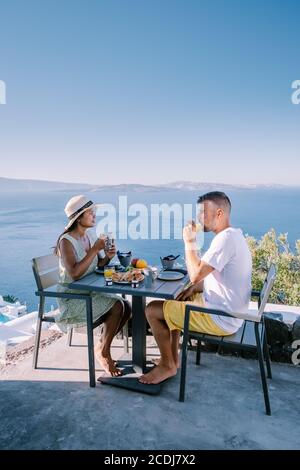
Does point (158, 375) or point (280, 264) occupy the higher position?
point (158, 375)

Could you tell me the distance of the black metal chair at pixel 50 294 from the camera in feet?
7.65

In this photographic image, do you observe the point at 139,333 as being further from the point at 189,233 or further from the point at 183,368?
the point at 189,233

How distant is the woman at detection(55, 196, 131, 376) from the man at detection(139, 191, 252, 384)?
1.18 feet

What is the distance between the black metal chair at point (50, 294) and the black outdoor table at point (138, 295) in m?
0.09

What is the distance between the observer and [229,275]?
2.11 meters

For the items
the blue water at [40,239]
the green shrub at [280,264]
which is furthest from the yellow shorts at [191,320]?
the blue water at [40,239]

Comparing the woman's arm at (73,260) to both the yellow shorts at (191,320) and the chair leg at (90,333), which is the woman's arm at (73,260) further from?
the yellow shorts at (191,320)

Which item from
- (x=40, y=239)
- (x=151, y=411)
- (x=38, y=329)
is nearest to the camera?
(x=151, y=411)

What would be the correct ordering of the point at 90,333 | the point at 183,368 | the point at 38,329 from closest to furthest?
the point at 183,368 < the point at 90,333 < the point at 38,329

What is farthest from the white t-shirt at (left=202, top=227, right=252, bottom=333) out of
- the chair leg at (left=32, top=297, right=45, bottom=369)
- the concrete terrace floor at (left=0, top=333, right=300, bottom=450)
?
the chair leg at (left=32, top=297, right=45, bottom=369)

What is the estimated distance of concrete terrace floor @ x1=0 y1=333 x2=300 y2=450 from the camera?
1.80m

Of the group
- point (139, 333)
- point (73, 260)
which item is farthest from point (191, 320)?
point (73, 260)

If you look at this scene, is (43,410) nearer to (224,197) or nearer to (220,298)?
(220,298)

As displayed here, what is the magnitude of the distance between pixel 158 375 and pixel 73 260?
991 mm
